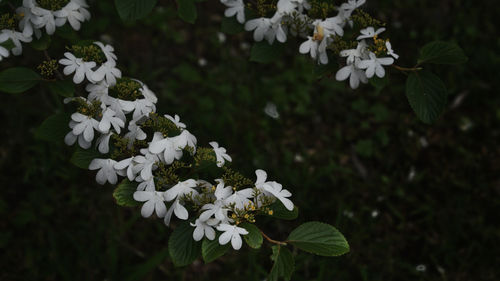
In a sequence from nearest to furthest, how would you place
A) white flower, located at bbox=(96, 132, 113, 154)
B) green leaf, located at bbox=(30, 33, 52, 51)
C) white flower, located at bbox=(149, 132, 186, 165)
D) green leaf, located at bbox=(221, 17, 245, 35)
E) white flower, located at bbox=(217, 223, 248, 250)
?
white flower, located at bbox=(217, 223, 248, 250)
white flower, located at bbox=(149, 132, 186, 165)
white flower, located at bbox=(96, 132, 113, 154)
green leaf, located at bbox=(30, 33, 52, 51)
green leaf, located at bbox=(221, 17, 245, 35)

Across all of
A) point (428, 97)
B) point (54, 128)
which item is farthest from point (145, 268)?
point (428, 97)

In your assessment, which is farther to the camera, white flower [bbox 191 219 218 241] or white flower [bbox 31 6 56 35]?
white flower [bbox 31 6 56 35]

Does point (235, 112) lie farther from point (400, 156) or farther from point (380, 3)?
point (380, 3)

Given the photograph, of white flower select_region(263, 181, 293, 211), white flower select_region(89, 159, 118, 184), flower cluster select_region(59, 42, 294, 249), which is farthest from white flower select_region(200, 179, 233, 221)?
white flower select_region(89, 159, 118, 184)

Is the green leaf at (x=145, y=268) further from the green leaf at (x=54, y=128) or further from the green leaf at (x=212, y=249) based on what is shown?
the green leaf at (x=212, y=249)

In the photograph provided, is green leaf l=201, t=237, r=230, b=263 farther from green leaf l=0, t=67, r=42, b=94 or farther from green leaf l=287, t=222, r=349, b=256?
green leaf l=0, t=67, r=42, b=94
